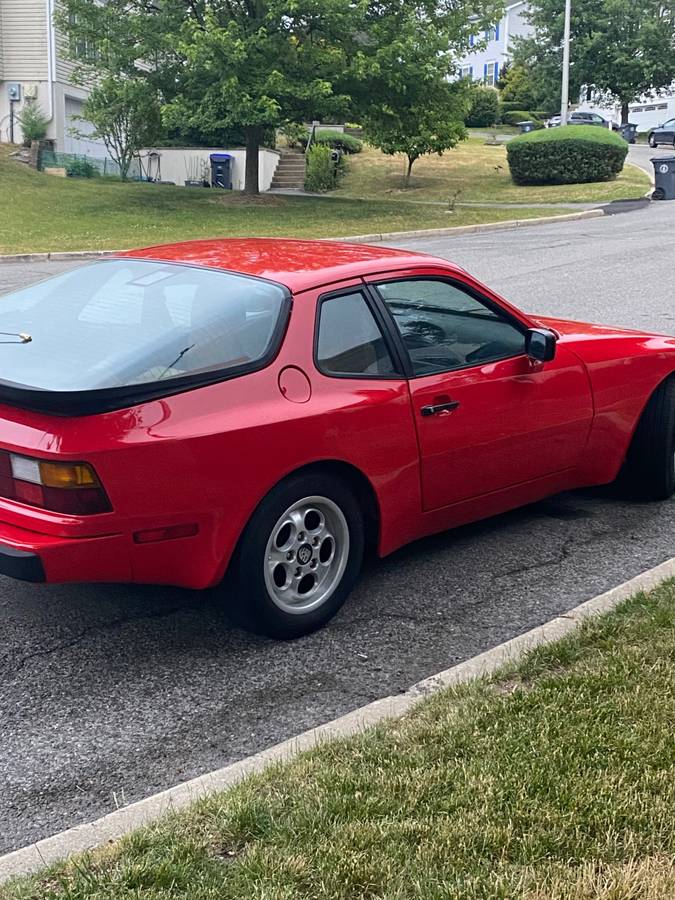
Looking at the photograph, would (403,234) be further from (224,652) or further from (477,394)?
(224,652)

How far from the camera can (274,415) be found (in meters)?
3.93

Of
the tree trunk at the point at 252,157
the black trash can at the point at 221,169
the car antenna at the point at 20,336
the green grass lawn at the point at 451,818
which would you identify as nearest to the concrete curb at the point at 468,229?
the tree trunk at the point at 252,157

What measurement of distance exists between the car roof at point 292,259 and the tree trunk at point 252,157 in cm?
2281

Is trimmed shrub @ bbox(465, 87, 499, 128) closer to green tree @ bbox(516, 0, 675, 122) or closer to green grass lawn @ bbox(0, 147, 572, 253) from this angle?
green tree @ bbox(516, 0, 675, 122)

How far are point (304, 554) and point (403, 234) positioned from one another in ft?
61.7

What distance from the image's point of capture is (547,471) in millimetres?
5258

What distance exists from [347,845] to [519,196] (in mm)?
29639

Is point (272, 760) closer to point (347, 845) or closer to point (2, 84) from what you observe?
point (347, 845)

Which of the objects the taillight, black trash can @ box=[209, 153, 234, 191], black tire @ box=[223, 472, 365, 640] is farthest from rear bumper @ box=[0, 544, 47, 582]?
A: black trash can @ box=[209, 153, 234, 191]

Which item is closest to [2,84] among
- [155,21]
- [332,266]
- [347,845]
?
[155,21]

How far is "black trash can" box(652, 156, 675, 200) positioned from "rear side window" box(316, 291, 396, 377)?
1076 inches

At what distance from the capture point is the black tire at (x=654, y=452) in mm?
5730

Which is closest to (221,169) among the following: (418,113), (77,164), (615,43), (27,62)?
(77,164)

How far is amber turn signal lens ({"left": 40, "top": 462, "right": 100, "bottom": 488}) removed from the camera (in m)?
3.53
